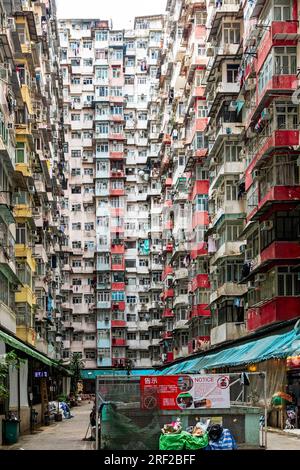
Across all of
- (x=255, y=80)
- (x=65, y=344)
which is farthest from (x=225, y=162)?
(x=65, y=344)

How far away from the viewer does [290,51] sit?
37.9 m

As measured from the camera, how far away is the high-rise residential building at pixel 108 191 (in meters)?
102

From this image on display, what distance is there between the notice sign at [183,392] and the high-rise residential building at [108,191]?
81.0 metres

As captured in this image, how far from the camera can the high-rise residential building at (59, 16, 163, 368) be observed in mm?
101688

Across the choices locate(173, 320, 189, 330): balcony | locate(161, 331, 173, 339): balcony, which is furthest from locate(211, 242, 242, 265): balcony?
locate(161, 331, 173, 339): balcony

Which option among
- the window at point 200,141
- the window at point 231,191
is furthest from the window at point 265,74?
the window at point 200,141

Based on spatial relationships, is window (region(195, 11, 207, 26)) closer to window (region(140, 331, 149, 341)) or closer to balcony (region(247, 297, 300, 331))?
balcony (region(247, 297, 300, 331))

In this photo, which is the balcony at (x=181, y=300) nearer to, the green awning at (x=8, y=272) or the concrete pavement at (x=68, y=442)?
the green awning at (x=8, y=272)

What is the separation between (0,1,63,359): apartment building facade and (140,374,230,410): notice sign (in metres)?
17.5

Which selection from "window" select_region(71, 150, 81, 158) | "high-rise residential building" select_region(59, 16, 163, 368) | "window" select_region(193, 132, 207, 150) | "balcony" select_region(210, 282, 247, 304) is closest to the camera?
"balcony" select_region(210, 282, 247, 304)

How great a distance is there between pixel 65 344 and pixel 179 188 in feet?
121

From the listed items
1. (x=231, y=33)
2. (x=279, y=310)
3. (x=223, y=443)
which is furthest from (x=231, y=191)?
(x=223, y=443)

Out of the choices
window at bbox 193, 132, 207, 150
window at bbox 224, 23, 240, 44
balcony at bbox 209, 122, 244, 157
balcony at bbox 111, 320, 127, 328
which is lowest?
balcony at bbox 111, 320, 127, 328

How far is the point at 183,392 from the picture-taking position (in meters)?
19.6
